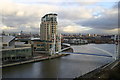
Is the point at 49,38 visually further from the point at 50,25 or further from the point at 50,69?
the point at 50,69

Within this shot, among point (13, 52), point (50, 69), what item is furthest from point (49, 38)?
point (50, 69)

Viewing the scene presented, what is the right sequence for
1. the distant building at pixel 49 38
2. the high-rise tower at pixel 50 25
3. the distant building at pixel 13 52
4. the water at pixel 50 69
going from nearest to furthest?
the water at pixel 50 69 < the distant building at pixel 13 52 < the distant building at pixel 49 38 < the high-rise tower at pixel 50 25

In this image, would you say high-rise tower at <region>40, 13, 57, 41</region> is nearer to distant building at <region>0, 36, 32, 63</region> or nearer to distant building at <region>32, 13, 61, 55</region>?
distant building at <region>32, 13, 61, 55</region>

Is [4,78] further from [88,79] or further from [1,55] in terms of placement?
[88,79]

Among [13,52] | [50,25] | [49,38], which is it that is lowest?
[13,52]

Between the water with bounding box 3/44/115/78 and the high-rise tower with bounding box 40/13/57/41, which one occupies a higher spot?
the high-rise tower with bounding box 40/13/57/41

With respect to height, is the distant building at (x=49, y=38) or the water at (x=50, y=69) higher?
the distant building at (x=49, y=38)

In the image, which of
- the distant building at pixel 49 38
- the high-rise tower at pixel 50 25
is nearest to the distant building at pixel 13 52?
the distant building at pixel 49 38

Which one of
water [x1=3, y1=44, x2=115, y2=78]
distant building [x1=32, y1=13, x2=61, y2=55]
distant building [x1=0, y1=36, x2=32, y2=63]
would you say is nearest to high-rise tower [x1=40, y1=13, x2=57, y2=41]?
distant building [x1=32, y1=13, x2=61, y2=55]

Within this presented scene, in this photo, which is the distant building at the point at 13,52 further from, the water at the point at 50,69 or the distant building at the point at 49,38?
the distant building at the point at 49,38

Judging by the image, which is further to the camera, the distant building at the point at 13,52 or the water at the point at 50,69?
the distant building at the point at 13,52

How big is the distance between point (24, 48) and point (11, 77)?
2502mm

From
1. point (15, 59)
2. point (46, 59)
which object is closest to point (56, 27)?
point (46, 59)

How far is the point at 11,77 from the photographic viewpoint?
12.7 feet
